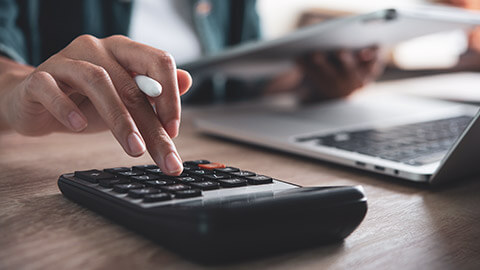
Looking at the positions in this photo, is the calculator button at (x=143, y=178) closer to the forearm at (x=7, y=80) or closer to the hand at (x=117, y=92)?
the hand at (x=117, y=92)

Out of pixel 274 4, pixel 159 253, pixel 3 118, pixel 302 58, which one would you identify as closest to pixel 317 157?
pixel 159 253

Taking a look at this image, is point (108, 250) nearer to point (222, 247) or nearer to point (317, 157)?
point (222, 247)

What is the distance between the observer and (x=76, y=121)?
0.40 meters

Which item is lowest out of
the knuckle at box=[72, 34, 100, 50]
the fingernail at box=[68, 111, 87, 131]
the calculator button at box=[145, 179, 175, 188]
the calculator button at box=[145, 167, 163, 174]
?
the calculator button at box=[145, 167, 163, 174]

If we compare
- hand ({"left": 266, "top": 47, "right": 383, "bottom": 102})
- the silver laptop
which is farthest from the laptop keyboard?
hand ({"left": 266, "top": 47, "right": 383, "bottom": 102})

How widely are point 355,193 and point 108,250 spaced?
6.2 inches

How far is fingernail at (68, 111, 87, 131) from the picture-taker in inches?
15.6

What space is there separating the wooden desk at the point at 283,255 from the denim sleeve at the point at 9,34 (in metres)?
0.32

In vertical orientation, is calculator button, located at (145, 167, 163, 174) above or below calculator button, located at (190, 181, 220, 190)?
below

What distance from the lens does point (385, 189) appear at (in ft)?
1.41

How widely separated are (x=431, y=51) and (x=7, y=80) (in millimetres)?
3476

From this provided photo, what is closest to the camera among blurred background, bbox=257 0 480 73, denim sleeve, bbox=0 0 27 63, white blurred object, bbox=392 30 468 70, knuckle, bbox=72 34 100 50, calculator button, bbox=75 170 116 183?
calculator button, bbox=75 170 116 183

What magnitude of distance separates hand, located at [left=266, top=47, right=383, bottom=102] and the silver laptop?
16 centimetres

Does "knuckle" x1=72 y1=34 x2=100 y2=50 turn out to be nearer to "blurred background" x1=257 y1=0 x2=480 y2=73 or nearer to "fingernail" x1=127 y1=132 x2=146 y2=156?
"fingernail" x1=127 y1=132 x2=146 y2=156
